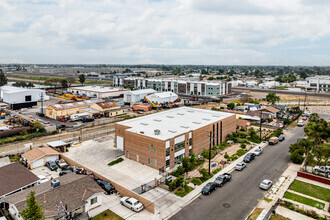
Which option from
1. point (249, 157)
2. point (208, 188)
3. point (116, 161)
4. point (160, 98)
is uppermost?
point (160, 98)

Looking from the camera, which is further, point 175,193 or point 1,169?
point 1,169

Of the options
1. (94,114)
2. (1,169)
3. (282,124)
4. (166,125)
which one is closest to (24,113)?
(94,114)

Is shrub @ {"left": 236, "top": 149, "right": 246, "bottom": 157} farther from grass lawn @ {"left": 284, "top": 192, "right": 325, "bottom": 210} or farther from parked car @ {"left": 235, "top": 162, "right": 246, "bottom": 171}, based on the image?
grass lawn @ {"left": 284, "top": 192, "right": 325, "bottom": 210}

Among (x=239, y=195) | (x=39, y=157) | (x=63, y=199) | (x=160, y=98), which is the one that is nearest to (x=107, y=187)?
(x=63, y=199)

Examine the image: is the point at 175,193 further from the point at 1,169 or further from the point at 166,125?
the point at 1,169

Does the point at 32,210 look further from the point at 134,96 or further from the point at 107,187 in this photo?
the point at 134,96
